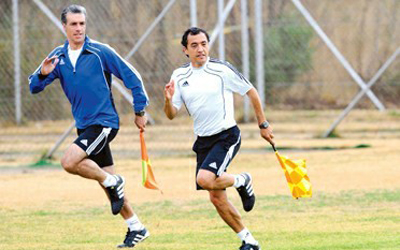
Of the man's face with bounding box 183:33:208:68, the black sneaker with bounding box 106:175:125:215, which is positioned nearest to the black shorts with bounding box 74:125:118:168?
the black sneaker with bounding box 106:175:125:215

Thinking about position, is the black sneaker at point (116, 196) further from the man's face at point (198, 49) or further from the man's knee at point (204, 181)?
the man's face at point (198, 49)

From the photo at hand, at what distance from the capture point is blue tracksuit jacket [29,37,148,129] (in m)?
9.66

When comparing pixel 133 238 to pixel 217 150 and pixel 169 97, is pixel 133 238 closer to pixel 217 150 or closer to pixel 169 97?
pixel 217 150

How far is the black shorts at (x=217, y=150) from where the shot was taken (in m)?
9.06

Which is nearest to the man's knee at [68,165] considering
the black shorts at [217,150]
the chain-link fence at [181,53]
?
the black shorts at [217,150]

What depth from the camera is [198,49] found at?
912 centimetres

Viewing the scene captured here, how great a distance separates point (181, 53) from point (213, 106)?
36.1ft

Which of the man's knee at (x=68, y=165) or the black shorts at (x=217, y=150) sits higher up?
the black shorts at (x=217, y=150)

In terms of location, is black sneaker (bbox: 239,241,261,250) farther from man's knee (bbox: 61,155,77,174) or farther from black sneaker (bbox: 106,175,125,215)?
man's knee (bbox: 61,155,77,174)

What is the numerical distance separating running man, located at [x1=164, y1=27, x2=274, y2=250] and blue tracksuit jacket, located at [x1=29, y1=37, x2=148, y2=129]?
621mm

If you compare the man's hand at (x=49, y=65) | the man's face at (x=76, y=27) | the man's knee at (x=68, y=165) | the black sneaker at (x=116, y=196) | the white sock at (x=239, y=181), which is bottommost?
the black sneaker at (x=116, y=196)

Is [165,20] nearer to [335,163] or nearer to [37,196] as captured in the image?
[335,163]

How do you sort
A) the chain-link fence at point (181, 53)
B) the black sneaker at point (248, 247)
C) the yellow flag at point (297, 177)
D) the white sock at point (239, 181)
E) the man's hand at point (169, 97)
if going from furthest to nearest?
the chain-link fence at point (181, 53) < the yellow flag at point (297, 177) < the white sock at point (239, 181) < the man's hand at point (169, 97) < the black sneaker at point (248, 247)

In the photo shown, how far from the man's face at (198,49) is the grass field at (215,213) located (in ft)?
5.41
